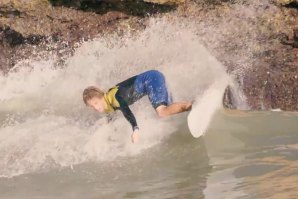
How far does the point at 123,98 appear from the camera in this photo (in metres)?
6.82

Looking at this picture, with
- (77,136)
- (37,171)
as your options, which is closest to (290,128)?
(77,136)

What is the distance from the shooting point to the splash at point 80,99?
6.70m

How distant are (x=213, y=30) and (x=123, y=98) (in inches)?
176

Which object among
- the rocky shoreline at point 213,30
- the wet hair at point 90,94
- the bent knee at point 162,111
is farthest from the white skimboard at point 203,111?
the rocky shoreline at point 213,30

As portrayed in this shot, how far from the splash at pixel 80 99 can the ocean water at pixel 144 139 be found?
2 centimetres

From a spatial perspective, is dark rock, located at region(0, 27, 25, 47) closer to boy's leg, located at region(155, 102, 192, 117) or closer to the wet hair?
the wet hair

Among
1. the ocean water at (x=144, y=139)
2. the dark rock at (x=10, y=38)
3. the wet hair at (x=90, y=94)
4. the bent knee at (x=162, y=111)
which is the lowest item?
the ocean water at (x=144, y=139)

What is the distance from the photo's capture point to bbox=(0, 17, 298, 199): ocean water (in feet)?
17.6

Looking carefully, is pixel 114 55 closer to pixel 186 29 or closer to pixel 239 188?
pixel 186 29

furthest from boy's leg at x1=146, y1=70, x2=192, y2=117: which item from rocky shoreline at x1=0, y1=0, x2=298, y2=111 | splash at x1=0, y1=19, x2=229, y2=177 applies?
rocky shoreline at x1=0, y1=0, x2=298, y2=111

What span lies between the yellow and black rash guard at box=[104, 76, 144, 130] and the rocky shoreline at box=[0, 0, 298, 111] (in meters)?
3.22

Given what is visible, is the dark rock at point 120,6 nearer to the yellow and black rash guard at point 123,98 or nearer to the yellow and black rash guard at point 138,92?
the yellow and black rash guard at point 138,92

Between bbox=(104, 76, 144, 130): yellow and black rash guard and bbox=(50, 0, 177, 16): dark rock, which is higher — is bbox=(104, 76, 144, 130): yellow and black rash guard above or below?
below

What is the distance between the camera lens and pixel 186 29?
10.8m
